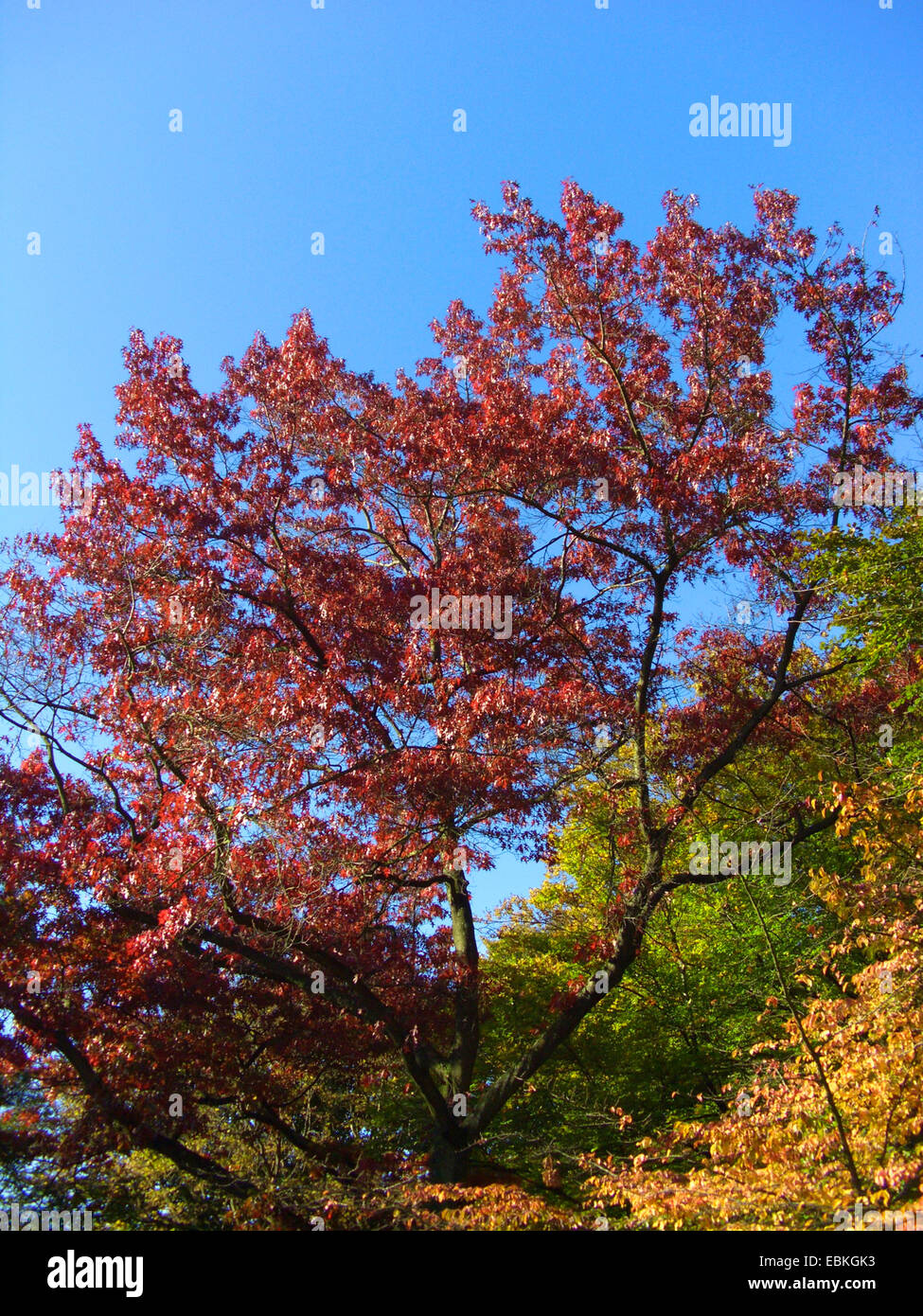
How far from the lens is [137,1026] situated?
10.7m

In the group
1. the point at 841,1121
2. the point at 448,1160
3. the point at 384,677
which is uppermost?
the point at 384,677

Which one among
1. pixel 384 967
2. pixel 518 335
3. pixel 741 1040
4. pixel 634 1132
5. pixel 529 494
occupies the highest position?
pixel 518 335

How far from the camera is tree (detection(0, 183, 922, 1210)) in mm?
10383

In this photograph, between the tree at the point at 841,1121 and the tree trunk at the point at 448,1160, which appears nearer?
the tree at the point at 841,1121

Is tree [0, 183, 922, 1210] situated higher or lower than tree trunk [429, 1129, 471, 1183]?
higher

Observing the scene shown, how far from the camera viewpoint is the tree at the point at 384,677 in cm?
1038

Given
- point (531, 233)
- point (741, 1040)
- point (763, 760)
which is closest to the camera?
point (531, 233)

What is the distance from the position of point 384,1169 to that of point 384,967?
7.20 ft

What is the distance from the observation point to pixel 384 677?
37.9ft

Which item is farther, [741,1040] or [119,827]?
[741,1040]

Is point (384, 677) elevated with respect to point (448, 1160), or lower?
elevated

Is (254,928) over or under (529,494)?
under

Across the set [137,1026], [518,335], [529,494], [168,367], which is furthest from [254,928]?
[518,335]

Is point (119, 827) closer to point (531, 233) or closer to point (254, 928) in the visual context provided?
point (254, 928)
